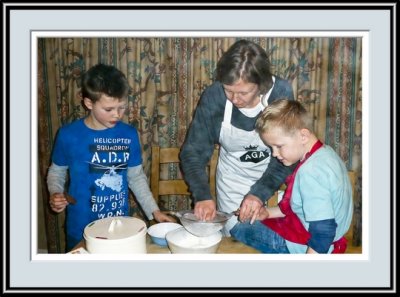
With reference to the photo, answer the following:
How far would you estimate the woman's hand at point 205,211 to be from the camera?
3.50ft

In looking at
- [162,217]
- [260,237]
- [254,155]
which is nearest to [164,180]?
[162,217]

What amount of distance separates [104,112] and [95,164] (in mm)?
166

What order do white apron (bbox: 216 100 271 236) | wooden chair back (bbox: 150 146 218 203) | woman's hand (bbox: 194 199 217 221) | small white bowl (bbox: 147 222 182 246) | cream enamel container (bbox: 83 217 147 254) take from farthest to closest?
1. wooden chair back (bbox: 150 146 218 203)
2. white apron (bbox: 216 100 271 236)
3. woman's hand (bbox: 194 199 217 221)
4. small white bowl (bbox: 147 222 182 246)
5. cream enamel container (bbox: 83 217 147 254)

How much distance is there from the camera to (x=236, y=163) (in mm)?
1271

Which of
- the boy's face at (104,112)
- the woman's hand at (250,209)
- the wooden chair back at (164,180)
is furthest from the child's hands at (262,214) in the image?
the boy's face at (104,112)

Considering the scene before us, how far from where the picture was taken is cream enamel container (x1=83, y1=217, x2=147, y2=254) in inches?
33.8

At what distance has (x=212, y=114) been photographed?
4.03 ft

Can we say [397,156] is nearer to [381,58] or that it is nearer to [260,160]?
[381,58]

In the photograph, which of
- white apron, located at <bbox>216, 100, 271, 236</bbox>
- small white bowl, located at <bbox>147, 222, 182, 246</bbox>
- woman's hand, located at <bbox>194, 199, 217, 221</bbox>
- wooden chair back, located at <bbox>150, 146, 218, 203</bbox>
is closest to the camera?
small white bowl, located at <bbox>147, 222, 182, 246</bbox>

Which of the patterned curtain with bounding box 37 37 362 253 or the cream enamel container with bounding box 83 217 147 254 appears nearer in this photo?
the cream enamel container with bounding box 83 217 147 254

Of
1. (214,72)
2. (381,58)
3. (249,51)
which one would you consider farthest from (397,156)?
(214,72)

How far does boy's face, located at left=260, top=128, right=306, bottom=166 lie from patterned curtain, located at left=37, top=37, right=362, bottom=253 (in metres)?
0.18

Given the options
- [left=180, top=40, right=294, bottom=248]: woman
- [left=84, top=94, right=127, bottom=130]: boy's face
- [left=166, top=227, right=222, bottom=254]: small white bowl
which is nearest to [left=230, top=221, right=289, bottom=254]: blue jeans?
[left=180, top=40, right=294, bottom=248]: woman

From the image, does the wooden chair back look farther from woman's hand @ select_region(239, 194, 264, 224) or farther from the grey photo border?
the grey photo border
